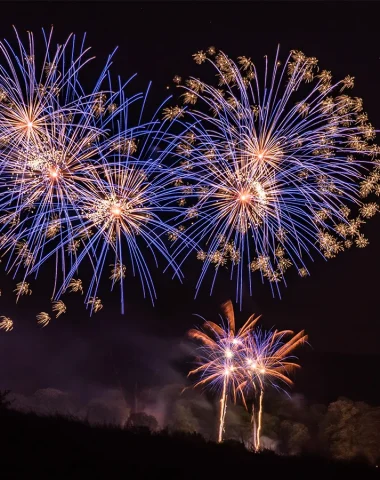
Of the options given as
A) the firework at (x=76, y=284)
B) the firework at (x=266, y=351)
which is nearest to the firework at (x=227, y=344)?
the firework at (x=266, y=351)

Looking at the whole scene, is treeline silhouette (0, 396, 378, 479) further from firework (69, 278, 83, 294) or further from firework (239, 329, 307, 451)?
firework (239, 329, 307, 451)

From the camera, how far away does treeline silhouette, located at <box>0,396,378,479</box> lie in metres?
6.79

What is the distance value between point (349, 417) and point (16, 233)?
26840 millimetres

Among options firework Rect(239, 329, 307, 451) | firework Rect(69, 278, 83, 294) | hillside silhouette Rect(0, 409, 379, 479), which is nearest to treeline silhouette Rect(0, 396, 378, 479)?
hillside silhouette Rect(0, 409, 379, 479)

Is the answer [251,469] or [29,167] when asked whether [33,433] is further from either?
[29,167]

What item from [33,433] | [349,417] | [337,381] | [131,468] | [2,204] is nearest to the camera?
[131,468]

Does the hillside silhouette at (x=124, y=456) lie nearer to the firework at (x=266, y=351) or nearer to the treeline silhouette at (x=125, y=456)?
the treeline silhouette at (x=125, y=456)

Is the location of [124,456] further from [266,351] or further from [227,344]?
[227,344]

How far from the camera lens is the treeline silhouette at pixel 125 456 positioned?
6793mm

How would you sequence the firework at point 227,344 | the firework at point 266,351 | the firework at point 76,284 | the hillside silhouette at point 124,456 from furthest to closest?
1. the firework at point 227,344
2. the firework at point 266,351
3. the firework at point 76,284
4. the hillside silhouette at point 124,456

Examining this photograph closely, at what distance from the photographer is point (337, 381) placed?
1566 inches

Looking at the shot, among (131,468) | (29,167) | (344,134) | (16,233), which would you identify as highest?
(344,134)

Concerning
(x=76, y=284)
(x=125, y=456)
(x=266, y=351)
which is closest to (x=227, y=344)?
(x=266, y=351)

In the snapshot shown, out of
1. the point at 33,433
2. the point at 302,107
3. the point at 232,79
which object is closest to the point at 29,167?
the point at 232,79
